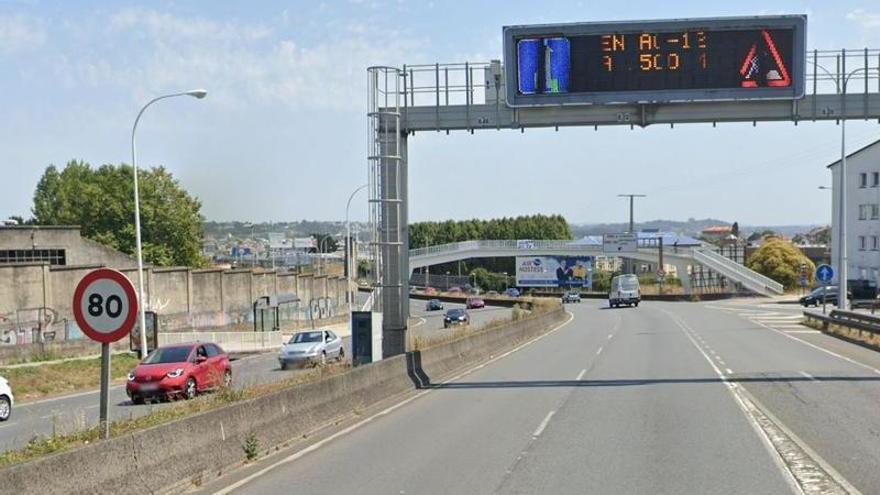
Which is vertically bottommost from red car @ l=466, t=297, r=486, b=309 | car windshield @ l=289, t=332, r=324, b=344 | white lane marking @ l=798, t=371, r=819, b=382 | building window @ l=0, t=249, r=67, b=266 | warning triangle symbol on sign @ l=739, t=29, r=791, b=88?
red car @ l=466, t=297, r=486, b=309

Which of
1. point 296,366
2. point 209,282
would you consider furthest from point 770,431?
point 209,282

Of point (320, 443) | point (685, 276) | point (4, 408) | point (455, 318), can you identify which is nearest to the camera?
point (320, 443)

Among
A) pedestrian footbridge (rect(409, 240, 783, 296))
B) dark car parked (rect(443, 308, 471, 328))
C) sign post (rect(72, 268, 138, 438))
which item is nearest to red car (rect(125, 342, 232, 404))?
sign post (rect(72, 268, 138, 438))

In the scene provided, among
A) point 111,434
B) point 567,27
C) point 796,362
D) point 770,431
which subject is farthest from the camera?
point 796,362

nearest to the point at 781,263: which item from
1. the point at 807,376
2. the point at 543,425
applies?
the point at 807,376

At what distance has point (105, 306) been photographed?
9.44m

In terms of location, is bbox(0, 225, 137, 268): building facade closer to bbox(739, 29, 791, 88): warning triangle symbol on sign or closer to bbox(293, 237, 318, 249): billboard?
bbox(739, 29, 791, 88): warning triangle symbol on sign

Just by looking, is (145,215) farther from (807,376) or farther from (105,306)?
(105,306)

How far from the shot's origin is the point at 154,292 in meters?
55.9

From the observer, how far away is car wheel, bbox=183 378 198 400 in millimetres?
23766

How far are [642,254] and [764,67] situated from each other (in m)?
100

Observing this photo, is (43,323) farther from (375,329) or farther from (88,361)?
(375,329)

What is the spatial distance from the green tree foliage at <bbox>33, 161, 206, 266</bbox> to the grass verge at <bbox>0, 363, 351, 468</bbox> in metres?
71.4

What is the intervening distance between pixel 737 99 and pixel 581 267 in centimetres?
10064
